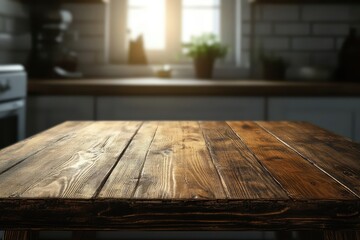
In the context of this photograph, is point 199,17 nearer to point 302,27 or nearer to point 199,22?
point 199,22

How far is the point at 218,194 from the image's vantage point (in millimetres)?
828

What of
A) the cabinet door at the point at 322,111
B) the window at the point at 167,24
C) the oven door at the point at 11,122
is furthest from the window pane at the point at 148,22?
the oven door at the point at 11,122

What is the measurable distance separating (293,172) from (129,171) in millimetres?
299

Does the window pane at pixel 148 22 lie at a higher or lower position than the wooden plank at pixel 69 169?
higher

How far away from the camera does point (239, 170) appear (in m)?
1.03

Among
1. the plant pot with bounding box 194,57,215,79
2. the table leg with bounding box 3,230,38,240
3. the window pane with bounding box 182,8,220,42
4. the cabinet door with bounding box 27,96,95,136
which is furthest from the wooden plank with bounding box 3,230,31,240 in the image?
the window pane with bounding box 182,8,220,42

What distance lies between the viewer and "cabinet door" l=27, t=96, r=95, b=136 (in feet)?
8.89

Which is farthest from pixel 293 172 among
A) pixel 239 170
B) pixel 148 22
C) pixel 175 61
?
pixel 148 22

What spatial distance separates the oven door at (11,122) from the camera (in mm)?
2318

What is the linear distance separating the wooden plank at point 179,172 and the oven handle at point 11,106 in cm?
103

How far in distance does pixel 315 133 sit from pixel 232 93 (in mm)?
1132

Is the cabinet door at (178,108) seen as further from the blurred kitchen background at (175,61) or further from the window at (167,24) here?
the window at (167,24)

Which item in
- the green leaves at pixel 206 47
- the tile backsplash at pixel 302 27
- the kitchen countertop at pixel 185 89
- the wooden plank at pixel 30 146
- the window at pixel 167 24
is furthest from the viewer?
the window at pixel 167 24

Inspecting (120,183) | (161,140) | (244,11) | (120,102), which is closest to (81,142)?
(161,140)
